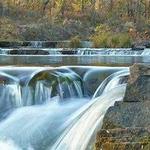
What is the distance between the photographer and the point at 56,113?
955 cm

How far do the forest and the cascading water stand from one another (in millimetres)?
15594

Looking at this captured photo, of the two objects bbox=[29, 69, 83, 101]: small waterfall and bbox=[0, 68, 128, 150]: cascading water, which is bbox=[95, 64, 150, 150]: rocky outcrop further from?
bbox=[29, 69, 83, 101]: small waterfall

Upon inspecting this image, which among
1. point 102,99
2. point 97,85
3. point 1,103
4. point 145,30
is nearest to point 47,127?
point 102,99

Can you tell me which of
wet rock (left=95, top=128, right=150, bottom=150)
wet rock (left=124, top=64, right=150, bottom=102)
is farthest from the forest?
wet rock (left=95, top=128, right=150, bottom=150)

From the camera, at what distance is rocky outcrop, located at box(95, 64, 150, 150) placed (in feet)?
17.7

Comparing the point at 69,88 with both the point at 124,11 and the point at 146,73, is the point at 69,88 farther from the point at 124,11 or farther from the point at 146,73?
the point at 124,11

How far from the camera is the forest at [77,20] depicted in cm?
3192

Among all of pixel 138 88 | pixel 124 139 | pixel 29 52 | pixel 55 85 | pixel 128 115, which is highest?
pixel 138 88

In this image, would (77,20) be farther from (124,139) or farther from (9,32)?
(124,139)

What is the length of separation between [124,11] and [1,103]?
30584mm

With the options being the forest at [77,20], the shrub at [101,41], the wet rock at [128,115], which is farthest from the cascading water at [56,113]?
the forest at [77,20]

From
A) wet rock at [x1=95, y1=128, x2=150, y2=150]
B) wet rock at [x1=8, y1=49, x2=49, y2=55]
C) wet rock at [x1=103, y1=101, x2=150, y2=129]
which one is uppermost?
wet rock at [x1=103, y1=101, x2=150, y2=129]

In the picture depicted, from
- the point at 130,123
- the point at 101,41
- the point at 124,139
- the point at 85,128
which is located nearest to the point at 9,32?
the point at 101,41

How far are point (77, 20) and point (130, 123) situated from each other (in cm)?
3234
